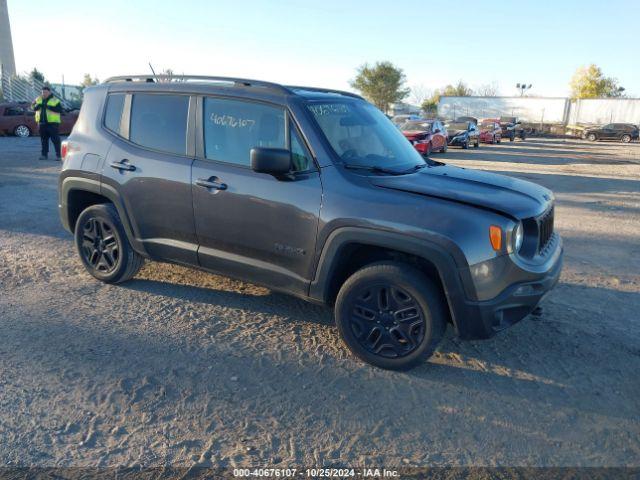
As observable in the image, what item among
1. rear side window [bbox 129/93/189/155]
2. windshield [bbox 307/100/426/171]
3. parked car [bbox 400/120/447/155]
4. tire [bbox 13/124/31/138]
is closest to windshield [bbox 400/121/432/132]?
parked car [bbox 400/120/447/155]

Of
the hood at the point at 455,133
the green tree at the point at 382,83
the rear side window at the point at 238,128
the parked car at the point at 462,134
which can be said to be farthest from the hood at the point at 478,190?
the green tree at the point at 382,83

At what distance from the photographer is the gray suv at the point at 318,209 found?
3053 mm

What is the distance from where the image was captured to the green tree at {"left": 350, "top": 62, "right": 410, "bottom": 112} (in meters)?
64.6

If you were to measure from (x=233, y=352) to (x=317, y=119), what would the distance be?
5.84 feet

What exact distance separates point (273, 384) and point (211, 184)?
1.56 meters

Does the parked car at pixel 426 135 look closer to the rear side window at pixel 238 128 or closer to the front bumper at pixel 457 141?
the front bumper at pixel 457 141

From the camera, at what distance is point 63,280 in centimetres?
485

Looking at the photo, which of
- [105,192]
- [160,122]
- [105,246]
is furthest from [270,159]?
[105,246]

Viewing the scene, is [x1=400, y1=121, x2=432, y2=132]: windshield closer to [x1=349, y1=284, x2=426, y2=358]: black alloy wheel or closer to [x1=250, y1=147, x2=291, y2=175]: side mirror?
[x1=250, y1=147, x2=291, y2=175]: side mirror

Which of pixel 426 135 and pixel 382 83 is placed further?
pixel 382 83

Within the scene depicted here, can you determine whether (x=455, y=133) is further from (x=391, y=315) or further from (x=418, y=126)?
(x=391, y=315)

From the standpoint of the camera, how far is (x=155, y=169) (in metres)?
4.07

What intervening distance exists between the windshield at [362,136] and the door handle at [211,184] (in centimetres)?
86

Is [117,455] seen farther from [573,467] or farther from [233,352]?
[573,467]
